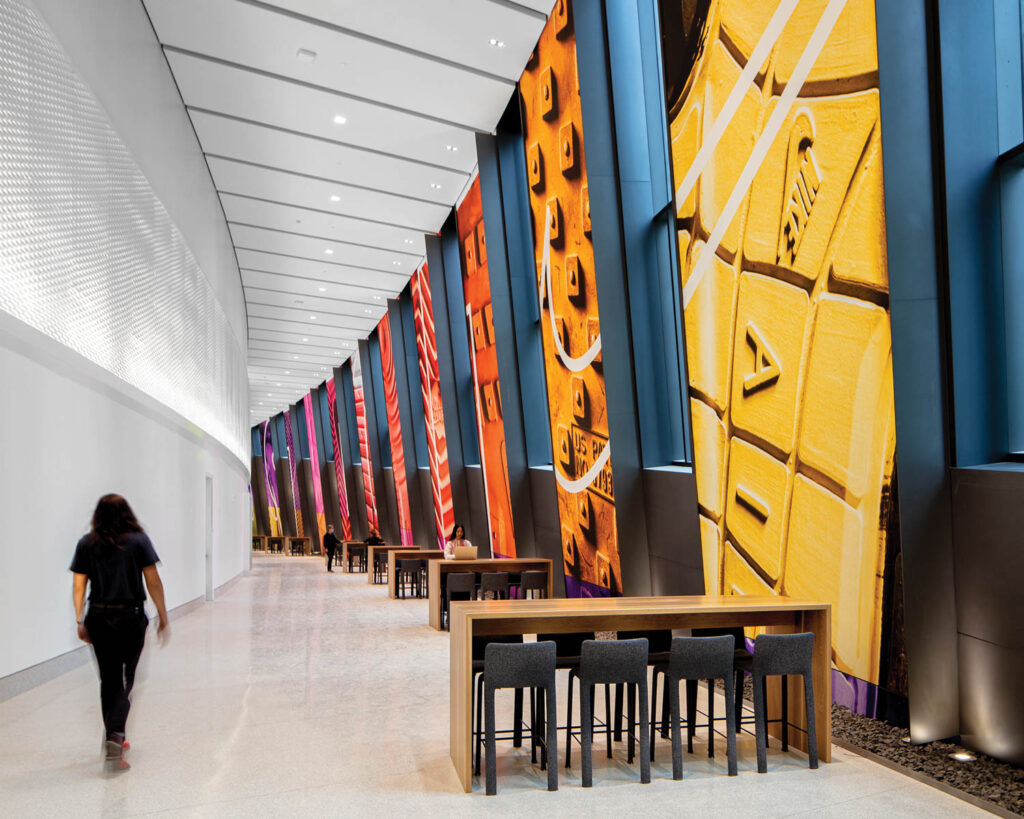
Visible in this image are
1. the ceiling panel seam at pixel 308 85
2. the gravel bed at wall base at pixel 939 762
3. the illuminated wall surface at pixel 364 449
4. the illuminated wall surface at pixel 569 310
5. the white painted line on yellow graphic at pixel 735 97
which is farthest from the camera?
the illuminated wall surface at pixel 364 449

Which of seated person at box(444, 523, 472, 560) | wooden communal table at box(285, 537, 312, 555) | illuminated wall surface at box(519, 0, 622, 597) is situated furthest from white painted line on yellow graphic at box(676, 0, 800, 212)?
wooden communal table at box(285, 537, 312, 555)

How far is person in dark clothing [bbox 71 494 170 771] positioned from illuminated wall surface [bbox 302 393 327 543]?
22825 mm

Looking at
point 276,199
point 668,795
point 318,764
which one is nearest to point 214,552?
point 276,199

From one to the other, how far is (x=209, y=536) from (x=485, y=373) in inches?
187

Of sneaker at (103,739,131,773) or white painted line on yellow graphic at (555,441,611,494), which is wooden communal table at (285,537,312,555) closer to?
white painted line on yellow graphic at (555,441,611,494)

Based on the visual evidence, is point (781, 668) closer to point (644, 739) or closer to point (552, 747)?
point (644, 739)

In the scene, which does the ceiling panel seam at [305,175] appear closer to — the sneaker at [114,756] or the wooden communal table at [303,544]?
the sneaker at [114,756]

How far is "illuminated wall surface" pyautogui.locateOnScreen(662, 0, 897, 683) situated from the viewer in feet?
13.1

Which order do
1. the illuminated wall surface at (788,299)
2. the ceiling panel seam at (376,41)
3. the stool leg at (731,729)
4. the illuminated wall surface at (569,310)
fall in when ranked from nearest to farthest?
the stool leg at (731,729), the illuminated wall surface at (788,299), the illuminated wall surface at (569,310), the ceiling panel seam at (376,41)

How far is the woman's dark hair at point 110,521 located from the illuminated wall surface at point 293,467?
28.0 meters

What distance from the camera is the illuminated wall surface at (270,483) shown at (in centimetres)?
3591

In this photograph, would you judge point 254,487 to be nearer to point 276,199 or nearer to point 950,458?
point 276,199

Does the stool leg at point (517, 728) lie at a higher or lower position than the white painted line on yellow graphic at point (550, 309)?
lower

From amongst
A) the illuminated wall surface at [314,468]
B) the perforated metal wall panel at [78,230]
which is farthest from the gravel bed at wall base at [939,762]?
the illuminated wall surface at [314,468]
